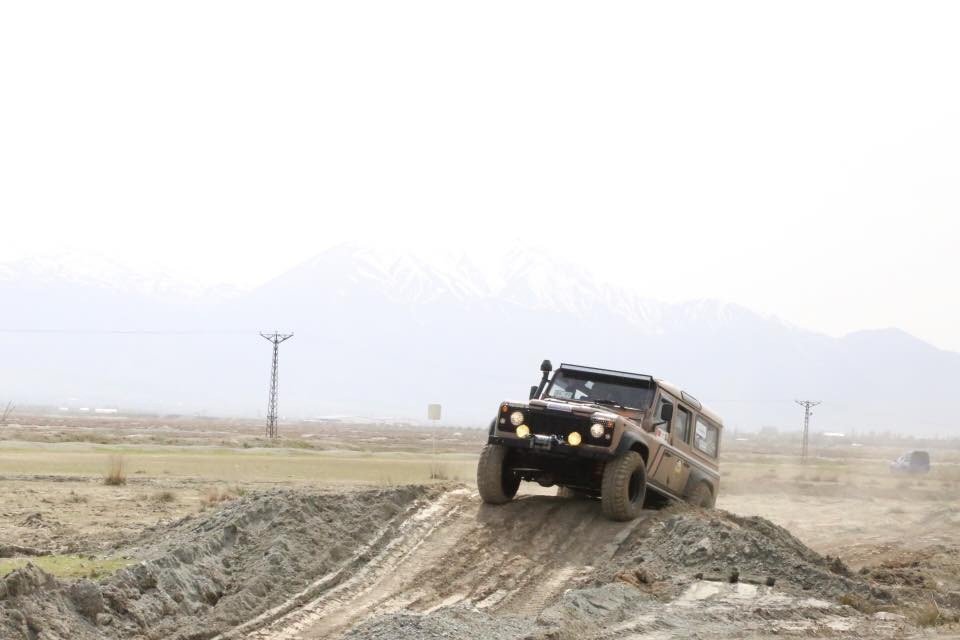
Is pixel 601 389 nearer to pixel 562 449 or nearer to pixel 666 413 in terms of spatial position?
pixel 666 413

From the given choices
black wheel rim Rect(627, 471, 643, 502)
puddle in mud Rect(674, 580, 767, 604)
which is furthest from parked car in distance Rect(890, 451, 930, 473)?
puddle in mud Rect(674, 580, 767, 604)

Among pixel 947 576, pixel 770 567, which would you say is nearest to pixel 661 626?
pixel 770 567

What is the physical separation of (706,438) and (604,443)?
13.3 ft

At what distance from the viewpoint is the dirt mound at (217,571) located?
1154 cm

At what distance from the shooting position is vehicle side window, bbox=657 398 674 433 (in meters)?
17.9

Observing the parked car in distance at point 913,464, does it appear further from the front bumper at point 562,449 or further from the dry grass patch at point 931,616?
the dry grass patch at point 931,616

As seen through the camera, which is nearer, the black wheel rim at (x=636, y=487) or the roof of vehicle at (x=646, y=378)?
the black wheel rim at (x=636, y=487)

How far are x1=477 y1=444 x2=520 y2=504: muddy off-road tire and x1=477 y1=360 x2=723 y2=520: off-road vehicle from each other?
14 mm

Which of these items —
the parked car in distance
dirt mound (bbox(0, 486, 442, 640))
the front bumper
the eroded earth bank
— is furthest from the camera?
the parked car in distance

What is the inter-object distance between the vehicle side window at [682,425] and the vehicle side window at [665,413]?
0.33m

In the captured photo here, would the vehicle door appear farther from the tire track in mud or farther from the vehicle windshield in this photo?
the tire track in mud

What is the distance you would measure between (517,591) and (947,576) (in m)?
7.84

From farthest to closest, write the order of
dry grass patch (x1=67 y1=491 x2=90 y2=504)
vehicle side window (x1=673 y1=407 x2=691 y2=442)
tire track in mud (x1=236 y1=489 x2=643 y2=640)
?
dry grass patch (x1=67 y1=491 x2=90 y2=504)
vehicle side window (x1=673 y1=407 x2=691 y2=442)
tire track in mud (x1=236 y1=489 x2=643 y2=640)

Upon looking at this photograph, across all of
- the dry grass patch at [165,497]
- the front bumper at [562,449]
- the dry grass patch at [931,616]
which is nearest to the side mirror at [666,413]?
the front bumper at [562,449]
